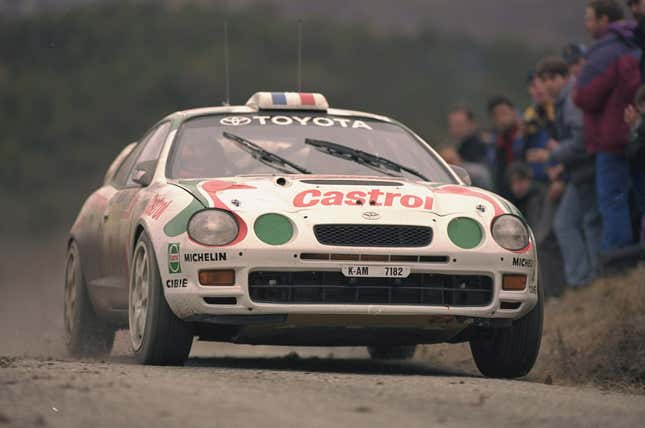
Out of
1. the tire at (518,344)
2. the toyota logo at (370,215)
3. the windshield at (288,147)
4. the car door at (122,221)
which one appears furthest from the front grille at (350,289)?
the car door at (122,221)

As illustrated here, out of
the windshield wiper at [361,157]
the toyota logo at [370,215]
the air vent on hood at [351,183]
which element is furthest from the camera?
the windshield wiper at [361,157]

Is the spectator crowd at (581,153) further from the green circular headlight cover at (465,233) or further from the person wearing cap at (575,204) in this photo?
the green circular headlight cover at (465,233)

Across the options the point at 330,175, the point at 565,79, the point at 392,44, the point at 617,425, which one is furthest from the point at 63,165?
the point at 617,425

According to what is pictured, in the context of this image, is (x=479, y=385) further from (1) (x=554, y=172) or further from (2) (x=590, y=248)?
(1) (x=554, y=172)

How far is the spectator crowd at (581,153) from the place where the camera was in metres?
11.9

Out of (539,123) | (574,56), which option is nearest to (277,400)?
(539,123)

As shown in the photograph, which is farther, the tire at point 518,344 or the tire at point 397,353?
the tire at point 397,353

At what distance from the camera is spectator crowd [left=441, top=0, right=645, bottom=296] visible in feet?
39.1

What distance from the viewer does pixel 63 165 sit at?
35312 mm

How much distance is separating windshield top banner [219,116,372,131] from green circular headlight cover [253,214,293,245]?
1.57 m

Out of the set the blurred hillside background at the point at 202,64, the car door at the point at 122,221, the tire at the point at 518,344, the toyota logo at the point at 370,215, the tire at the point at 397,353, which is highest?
the toyota logo at the point at 370,215

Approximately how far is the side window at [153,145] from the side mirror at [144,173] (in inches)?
8.7

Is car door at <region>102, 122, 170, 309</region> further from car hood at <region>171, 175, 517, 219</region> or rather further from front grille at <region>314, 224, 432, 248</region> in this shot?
front grille at <region>314, 224, 432, 248</region>

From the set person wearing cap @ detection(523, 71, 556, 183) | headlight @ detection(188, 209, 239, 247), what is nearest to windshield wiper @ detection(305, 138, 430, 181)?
headlight @ detection(188, 209, 239, 247)
